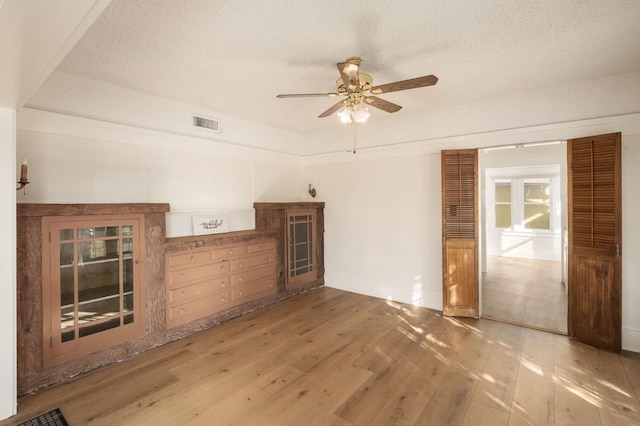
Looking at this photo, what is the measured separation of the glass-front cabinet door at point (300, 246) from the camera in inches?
187

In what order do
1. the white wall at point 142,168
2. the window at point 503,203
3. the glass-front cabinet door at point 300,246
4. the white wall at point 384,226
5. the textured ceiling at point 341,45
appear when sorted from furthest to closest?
the window at point 503,203
the glass-front cabinet door at point 300,246
the white wall at point 384,226
the white wall at point 142,168
the textured ceiling at point 341,45

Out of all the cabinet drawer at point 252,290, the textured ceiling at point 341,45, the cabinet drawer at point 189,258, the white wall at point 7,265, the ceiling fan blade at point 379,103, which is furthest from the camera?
the cabinet drawer at point 252,290

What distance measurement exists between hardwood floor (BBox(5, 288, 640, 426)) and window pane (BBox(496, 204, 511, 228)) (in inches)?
215

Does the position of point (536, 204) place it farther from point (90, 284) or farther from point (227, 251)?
point (90, 284)

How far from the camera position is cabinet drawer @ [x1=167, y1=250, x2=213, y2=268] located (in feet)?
10.7

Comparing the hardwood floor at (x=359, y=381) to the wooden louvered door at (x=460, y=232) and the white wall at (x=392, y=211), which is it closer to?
the wooden louvered door at (x=460, y=232)

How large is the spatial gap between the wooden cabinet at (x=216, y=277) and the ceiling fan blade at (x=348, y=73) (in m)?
2.45

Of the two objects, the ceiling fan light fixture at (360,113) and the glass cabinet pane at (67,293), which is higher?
the ceiling fan light fixture at (360,113)

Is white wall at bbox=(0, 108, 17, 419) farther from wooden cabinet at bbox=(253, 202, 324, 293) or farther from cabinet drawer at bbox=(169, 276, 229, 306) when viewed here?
wooden cabinet at bbox=(253, 202, 324, 293)

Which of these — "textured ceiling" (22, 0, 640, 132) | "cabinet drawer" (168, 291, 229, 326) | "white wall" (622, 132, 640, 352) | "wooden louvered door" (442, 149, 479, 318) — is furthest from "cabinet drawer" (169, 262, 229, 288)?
"white wall" (622, 132, 640, 352)

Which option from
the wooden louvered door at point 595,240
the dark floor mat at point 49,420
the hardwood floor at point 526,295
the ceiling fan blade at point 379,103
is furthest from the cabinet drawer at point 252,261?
the wooden louvered door at point 595,240

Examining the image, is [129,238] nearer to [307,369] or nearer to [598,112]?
[307,369]

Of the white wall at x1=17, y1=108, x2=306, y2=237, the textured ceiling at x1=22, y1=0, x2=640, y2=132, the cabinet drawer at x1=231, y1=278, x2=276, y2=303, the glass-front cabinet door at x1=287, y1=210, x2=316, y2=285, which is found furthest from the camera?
the glass-front cabinet door at x1=287, y1=210, x2=316, y2=285

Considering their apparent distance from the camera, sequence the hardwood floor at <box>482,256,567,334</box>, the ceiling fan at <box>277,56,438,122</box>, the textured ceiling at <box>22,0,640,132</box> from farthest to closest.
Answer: the hardwood floor at <box>482,256,567,334</box> < the ceiling fan at <box>277,56,438,122</box> < the textured ceiling at <box>22,0,640,132</box>
